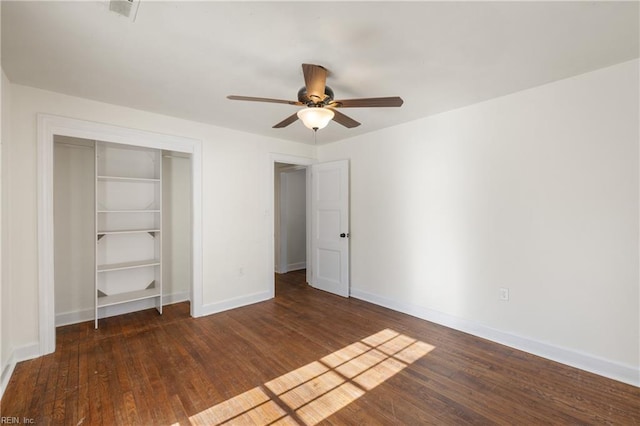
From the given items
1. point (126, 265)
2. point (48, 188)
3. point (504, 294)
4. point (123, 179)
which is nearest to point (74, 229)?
point (126, 265)

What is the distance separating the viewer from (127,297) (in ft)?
11.8

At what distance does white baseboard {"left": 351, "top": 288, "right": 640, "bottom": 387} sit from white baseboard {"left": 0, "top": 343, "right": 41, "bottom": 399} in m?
3.82

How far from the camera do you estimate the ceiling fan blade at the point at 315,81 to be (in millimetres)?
1867

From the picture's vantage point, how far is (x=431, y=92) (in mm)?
2730

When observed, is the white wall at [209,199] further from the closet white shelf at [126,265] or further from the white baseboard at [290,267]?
the white baseboard at [290,267]

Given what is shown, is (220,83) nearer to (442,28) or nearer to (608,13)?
(442,28)

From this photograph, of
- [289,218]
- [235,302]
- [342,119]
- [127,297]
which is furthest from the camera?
[289,218]

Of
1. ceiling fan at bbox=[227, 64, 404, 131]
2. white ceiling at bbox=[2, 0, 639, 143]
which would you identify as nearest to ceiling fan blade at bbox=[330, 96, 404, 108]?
ceiling fan at bbox=[227, 64, 404, 131]

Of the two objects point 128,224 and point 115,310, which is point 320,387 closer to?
point 115,310

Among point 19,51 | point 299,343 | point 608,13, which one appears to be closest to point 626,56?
point 608,13

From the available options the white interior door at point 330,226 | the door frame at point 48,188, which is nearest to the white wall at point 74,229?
the door frame at point 48,188

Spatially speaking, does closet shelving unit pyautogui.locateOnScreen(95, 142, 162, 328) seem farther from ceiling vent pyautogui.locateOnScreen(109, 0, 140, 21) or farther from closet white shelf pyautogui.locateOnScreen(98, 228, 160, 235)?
ceiling vent pyautogui.locateOnScreen(109, 0, 140, 21)

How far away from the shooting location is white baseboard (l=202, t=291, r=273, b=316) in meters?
3.73

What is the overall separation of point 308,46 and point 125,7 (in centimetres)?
107
